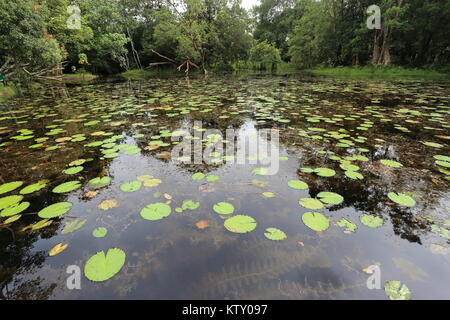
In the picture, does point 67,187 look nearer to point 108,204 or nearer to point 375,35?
point 108,204

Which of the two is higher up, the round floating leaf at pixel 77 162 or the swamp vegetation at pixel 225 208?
the round floating leaf at pixel 77 162

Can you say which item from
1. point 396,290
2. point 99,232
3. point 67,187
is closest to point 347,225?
point 396,290

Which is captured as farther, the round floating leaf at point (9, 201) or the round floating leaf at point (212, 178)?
the round floating leaf at point (212, 178)

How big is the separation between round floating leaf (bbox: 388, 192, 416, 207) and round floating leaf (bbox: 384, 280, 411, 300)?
83 centimetres

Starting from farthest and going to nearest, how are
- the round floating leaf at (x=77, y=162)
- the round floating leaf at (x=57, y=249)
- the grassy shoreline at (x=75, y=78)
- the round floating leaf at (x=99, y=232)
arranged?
the grassy shoreline at (x=75, y=78)
the round floating leaf at (x=77, y=162)
the round floating leaf at (x=99, y=232)
the round floating leaf at (x=57, y=249)

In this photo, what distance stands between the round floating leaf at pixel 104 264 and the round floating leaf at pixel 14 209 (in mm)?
911

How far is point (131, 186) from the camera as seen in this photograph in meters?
2.00

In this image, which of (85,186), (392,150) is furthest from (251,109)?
(85,186)

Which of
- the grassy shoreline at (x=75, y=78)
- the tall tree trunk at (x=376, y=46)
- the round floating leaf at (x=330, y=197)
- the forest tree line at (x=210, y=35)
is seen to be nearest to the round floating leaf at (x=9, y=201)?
the round floating leaf at (x=330, y=197)

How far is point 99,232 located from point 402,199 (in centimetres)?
242

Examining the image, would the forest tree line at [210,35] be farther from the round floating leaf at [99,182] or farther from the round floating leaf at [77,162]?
the round floating leaf at [99,182]

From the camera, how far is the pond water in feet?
3.80

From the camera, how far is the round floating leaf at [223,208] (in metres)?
1.65
